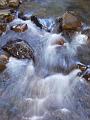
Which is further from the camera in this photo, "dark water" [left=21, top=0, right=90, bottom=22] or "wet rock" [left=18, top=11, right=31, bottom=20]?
"dark water" [left=21, top=0, right=90, bottom=22]

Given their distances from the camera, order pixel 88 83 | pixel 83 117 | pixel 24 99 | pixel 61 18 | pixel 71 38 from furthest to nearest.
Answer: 1. pixel 61 18
2. pixel 71 38
3. pixel 88 83
4. pixel 24 99
5. pixel 83 117

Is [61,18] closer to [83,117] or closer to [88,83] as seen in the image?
[88,83]

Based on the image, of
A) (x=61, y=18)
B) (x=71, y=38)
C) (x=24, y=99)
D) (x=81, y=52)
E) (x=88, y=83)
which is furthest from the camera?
(x=61, y=18)

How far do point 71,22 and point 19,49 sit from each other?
181 cm

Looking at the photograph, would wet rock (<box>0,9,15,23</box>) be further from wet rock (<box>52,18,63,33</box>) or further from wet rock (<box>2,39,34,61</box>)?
wet rock (<box>2,39,34,61</box>)

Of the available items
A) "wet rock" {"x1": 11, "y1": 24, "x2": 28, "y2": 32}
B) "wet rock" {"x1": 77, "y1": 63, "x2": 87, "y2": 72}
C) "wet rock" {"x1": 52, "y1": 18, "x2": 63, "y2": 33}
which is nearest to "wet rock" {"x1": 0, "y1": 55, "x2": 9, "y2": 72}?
"wet rock" {"x1": 11, "y1": 24, "x2": 28, "y2": 32}

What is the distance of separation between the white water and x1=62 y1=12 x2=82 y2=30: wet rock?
36 cm

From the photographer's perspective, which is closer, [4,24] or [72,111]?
[72,111]

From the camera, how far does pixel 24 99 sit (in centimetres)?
535

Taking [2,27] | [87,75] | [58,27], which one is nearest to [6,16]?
[2,27]

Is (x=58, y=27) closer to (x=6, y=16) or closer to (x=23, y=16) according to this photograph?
(x=23, y=16)

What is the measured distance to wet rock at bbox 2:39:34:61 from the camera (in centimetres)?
652

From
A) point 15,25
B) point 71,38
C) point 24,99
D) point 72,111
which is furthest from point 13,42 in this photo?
point 72,111

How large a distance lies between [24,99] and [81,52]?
7.05 ft
